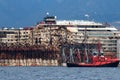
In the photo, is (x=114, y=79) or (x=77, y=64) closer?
(x=114, y=79)

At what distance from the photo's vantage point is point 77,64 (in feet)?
645

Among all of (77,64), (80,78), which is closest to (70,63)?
(77,64)

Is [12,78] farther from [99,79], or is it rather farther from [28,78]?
[99,79]

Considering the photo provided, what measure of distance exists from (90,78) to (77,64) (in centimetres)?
8219

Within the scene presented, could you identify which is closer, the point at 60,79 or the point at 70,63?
the point at 60,79

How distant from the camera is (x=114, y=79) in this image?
112 meters

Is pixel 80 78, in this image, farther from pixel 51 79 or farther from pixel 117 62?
pixel 117 62

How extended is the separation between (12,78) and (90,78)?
31.9 feet

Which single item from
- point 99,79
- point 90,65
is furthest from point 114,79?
point 90,65

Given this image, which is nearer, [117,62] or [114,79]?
[114,79]

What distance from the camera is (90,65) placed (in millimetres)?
196000

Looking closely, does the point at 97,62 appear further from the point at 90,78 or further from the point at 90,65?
the point at 90,78

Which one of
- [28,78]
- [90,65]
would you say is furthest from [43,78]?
[90,65]

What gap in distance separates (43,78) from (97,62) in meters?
86.1
